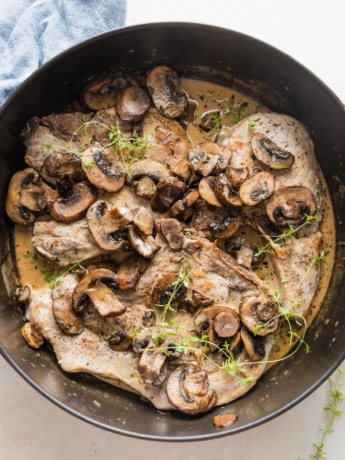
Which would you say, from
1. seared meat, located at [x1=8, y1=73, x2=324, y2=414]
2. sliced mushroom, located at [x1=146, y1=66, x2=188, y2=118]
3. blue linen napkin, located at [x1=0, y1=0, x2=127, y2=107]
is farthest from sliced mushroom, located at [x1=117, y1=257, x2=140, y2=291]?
blue linen napkin, located at [x1=0, y1=0, x2=127, y2=107]

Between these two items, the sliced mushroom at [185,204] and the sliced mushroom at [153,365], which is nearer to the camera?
the sliced mushroom at [153,365]

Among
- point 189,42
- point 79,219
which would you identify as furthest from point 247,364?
point 189,42

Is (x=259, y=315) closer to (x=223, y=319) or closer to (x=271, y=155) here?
(x=223, y=319)

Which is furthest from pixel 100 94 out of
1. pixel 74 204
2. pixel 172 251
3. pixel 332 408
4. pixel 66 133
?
pixel 332 408

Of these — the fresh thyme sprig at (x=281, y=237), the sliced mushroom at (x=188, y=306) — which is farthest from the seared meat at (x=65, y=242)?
the fresh thyme sprig at (x=281, y=237)

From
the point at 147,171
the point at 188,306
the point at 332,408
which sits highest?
the point at 147,171

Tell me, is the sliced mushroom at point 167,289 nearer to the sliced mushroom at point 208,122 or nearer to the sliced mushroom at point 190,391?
the sliced mushroom at point 190,391
